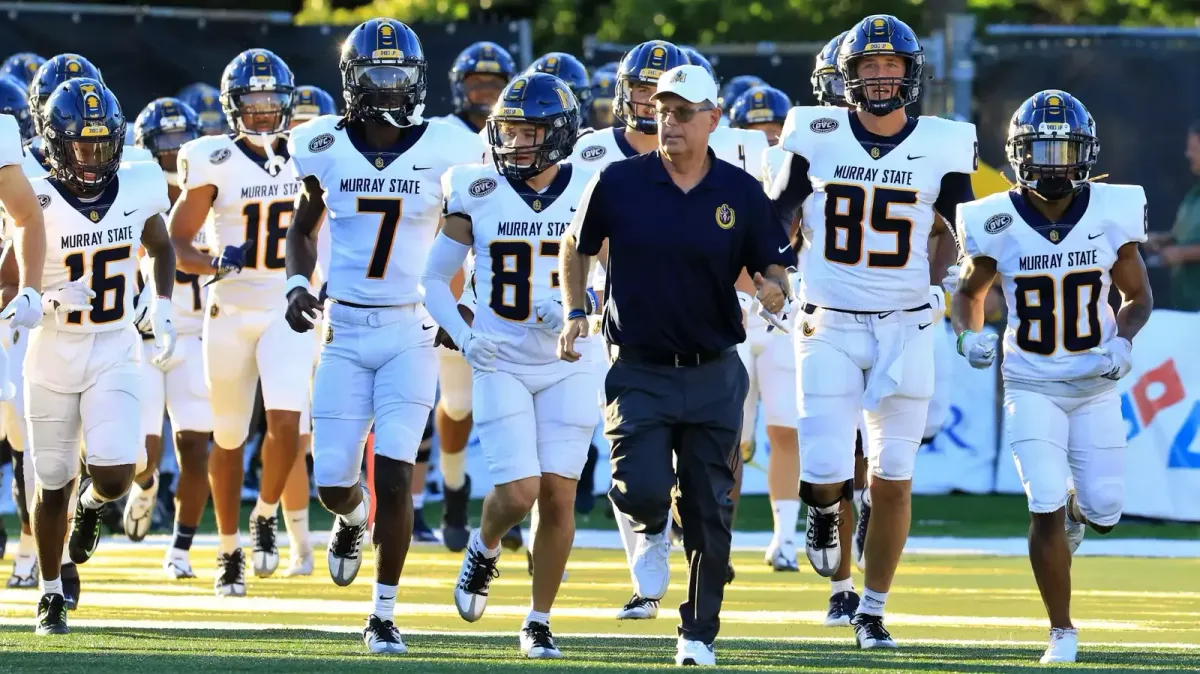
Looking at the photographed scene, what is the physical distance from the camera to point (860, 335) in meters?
7.84

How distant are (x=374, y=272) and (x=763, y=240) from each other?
1.58 meters

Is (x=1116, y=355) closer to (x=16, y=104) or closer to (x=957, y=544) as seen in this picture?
(x=957, y=544)

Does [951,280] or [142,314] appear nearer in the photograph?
[951,280]

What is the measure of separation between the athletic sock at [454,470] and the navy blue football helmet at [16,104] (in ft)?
8.02

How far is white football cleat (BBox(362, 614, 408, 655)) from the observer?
24.1 feet

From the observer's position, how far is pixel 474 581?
25.0 feet

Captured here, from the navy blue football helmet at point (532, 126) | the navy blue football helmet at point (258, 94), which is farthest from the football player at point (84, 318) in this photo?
the navy blue football helmet at point (258, 94)

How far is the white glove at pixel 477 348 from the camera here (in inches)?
289

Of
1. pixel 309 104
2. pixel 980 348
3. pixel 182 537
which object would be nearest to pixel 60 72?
pixel 309 104

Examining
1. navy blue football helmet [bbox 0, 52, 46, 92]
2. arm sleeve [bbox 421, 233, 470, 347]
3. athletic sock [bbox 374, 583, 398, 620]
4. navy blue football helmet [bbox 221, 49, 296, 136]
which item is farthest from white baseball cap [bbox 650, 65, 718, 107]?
navy blue football helmet [bbox 0, 52, 46, 92]

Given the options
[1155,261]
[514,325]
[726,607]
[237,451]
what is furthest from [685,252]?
[1155,261]

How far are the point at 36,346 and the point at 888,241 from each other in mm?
3000

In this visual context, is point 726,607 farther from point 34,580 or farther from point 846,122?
point 34,580

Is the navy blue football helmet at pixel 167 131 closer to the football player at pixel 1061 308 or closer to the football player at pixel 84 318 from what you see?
the football player at pixel 84 318
